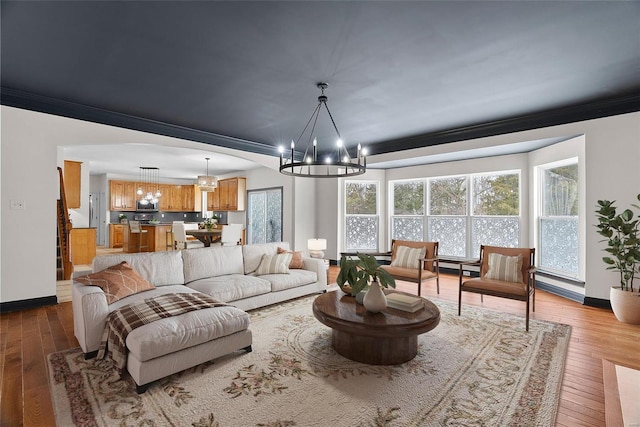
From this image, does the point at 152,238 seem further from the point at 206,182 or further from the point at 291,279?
the point at 291,279

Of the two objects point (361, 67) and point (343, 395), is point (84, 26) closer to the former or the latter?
point (361, 67)

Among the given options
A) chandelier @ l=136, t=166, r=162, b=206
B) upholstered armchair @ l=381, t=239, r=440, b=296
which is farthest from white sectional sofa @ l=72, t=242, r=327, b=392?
chandelier @ l=136, t=166, r=162, b=206

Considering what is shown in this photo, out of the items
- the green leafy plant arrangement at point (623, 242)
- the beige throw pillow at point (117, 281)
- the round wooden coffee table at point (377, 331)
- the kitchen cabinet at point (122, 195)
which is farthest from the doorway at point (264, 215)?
the green leafy plant arrangement at point (623, 242)

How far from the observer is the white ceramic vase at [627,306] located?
3.55 m

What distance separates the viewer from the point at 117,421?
6.06 ft

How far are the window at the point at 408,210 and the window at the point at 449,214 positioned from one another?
22 centimetres

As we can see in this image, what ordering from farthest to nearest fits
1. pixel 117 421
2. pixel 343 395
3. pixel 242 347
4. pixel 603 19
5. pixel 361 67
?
pixel 361 67 < pixel 242 347 < pixel 603 19 < pixel 343 395 < pixel 117 421

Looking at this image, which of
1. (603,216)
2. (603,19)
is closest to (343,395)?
(603,19)

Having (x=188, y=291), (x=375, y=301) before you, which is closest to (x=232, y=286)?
(x=188, y=291)

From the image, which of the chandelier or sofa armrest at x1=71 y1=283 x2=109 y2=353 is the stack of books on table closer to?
sofa armrest at x1=71 y1=283 x2=109 y2=353

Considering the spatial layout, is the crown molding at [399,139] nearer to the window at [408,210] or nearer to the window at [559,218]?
the window at [559,218]

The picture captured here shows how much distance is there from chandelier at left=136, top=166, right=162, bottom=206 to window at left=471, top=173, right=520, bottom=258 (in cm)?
950

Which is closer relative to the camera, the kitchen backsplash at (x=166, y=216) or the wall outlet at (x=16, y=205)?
the wall outlet at (x=16, y=205)

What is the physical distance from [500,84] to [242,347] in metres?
3.76
